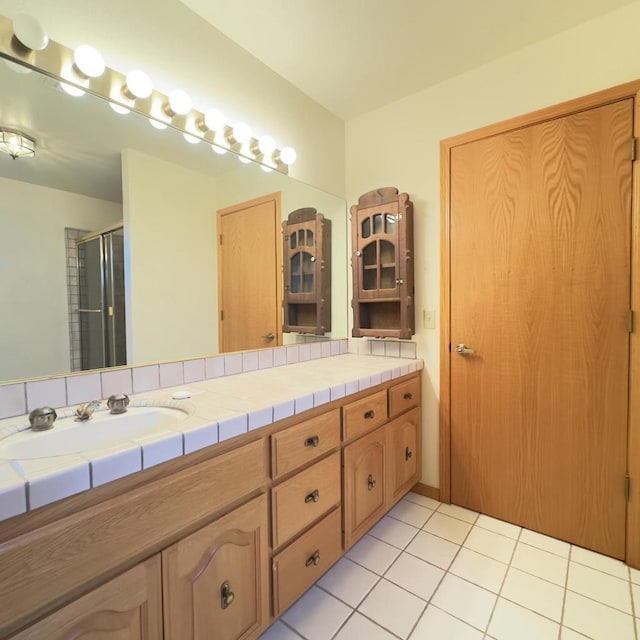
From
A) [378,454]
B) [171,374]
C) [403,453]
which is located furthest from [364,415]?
[171,374]

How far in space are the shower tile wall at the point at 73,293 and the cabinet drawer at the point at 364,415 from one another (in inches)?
39.3

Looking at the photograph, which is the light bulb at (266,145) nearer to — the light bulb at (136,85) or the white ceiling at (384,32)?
the white ceiling at (384,32)

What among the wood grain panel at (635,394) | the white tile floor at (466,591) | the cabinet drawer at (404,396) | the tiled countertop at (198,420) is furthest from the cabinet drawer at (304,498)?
the wood grain panel at (635,394)

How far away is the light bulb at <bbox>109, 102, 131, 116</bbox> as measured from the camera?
122 centimetres

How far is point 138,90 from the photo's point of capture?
1.24 meters

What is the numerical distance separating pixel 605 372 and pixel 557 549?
→ 2.82ft

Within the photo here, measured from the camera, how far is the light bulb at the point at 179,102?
1345 mm

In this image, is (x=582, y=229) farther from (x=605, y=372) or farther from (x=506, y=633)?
(x=506, y=633)

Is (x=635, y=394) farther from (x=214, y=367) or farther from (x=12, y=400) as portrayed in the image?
(x=12, y=400)

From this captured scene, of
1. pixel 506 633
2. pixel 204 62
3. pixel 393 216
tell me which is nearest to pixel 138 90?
pixel 204 62

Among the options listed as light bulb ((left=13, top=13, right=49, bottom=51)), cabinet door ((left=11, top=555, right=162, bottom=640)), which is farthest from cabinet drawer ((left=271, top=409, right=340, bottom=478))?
light bulb ((left=13, top=13, right=49, bottom=51))

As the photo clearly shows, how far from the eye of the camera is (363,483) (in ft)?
5.00

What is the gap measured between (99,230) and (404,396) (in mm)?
1585

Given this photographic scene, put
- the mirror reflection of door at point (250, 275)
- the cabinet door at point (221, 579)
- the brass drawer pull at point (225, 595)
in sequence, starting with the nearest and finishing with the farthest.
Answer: the cabinet door at point (221, 579) < the brass drawer pull at point (225, 595) < the mirror reflection of door at point (250, 275)
